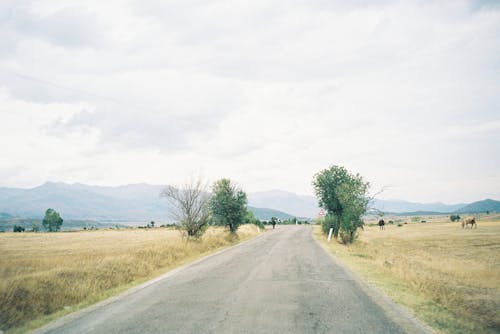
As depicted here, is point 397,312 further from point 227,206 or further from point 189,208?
point 227,206

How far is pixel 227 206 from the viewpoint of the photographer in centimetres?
4284

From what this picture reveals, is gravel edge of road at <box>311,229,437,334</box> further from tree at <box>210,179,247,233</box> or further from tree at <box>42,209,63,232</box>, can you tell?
tree at <box>42,209,63,232</box>

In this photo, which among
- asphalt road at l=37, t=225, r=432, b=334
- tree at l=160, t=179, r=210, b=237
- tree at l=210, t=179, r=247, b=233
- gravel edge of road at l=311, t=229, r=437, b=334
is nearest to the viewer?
gravel edge of road at l=311, t=229, r=437, b=334

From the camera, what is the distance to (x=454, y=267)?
1808 centimetres

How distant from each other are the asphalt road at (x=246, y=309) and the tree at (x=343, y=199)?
19265mm

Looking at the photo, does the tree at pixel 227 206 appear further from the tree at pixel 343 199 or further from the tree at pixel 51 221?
the tree at pixel 51 221

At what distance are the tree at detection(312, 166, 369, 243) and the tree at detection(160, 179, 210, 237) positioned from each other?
12508 mm

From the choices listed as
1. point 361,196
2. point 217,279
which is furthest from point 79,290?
point 361,196

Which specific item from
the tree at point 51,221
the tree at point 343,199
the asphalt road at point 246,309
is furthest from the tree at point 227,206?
the tree at point 51,221

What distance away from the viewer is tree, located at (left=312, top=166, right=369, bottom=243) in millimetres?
31328

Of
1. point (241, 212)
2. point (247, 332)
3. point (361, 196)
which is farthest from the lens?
point (241, 212)

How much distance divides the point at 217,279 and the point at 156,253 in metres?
8.10

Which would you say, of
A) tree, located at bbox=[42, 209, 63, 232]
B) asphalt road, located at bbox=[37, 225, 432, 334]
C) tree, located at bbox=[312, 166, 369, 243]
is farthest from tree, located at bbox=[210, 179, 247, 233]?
tree, located at bbox=[42, 209, 63, 232]

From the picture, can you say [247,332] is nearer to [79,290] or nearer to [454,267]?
[79,290]
